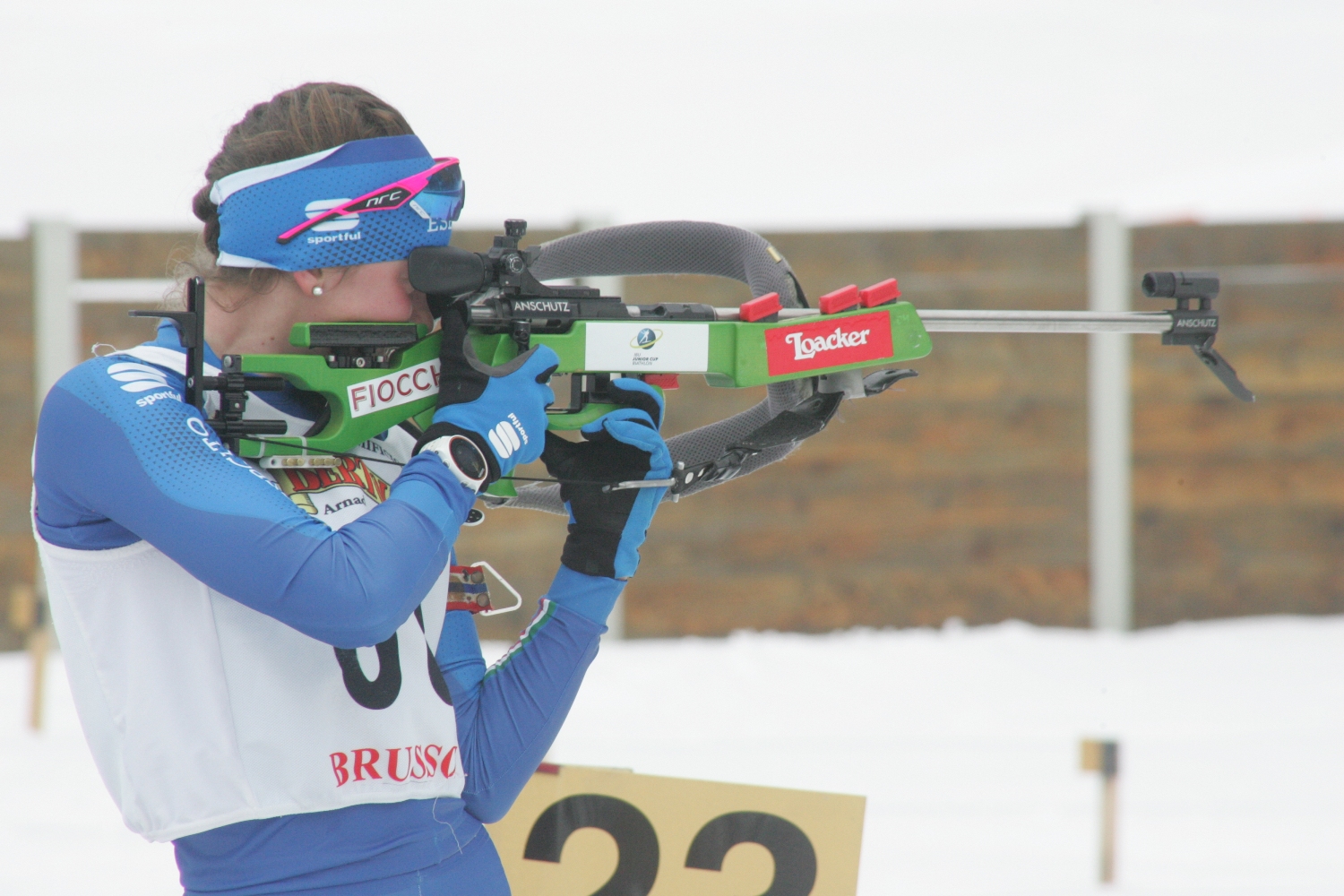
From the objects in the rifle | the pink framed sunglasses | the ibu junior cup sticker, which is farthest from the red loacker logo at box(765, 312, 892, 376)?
Result: the pink framed sunglasses

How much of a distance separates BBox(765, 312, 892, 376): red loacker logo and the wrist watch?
54cm

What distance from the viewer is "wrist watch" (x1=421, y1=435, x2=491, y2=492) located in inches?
52.0

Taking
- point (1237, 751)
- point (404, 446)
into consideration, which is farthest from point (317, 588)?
point (1237, 751)

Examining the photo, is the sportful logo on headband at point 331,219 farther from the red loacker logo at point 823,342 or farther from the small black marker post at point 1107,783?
the small black marker post at point 1107,783

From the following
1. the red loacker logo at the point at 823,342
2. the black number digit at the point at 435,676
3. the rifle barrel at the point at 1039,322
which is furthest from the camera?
the rifle barrel at the point at 1039,322

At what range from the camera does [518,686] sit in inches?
61.7

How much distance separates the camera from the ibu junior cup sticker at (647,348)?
5.37 ft

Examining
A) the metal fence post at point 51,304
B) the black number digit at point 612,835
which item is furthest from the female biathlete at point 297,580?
the metal fence post at point 51,304

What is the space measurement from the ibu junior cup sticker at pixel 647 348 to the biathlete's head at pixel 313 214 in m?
0.27

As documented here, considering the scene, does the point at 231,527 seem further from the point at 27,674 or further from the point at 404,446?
the point at 27,674

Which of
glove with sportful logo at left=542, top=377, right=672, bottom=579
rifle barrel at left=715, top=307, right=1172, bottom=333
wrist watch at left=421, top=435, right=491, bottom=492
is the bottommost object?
glove with sportful logo at left=542, top=377, right=672, bottom=579

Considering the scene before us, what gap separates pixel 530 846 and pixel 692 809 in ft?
0.97

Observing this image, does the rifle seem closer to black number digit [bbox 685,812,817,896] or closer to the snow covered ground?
black number digit [bbox 685,812,817,896]

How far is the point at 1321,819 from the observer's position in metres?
3.58
